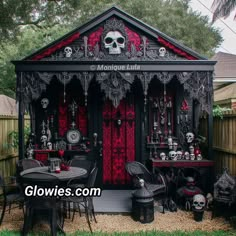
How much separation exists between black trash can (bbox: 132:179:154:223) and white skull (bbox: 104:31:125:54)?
3068mm

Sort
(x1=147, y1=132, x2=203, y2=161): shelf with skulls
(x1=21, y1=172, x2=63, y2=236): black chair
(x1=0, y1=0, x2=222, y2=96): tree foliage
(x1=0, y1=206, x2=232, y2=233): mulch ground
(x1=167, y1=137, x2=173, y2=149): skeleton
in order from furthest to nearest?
(x1=0, y1=0, x2=222, y2=96): tree foliage
(x1=167, y1=137, x2=173, y2=149): skeleton
(x1=147, y1=132, x2=203, y2=161): shelf with skulls
(x1=0, y1=206, x2=232, y2=233): mulch ground
(x1=21, y1=172, x2=63, y2=236): black chair

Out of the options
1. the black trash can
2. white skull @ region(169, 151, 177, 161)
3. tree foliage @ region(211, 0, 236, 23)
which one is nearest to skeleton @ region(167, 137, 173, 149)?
white skull @ region(169, 151, 177, 161)

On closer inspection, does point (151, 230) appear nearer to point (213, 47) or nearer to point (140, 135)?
point (140, 135)

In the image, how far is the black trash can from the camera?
18.7ft

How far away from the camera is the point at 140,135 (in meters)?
8.00

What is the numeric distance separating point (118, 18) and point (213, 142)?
3.54 metres

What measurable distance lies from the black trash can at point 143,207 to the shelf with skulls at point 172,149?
5.35 feet

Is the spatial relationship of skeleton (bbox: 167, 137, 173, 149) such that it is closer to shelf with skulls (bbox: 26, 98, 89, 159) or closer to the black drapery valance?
the black drapery valance

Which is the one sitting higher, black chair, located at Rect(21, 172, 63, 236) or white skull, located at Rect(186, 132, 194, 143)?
white skull, located at Rect(186, 132, 194, 143)

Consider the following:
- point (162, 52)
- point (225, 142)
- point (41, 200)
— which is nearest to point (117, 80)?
point (162, 52)

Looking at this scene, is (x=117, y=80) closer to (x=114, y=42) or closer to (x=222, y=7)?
(x=114, y=42)

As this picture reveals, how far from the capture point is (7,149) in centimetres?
790

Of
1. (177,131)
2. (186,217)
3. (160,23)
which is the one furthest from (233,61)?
(186,217)

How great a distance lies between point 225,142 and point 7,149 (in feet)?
16.4
